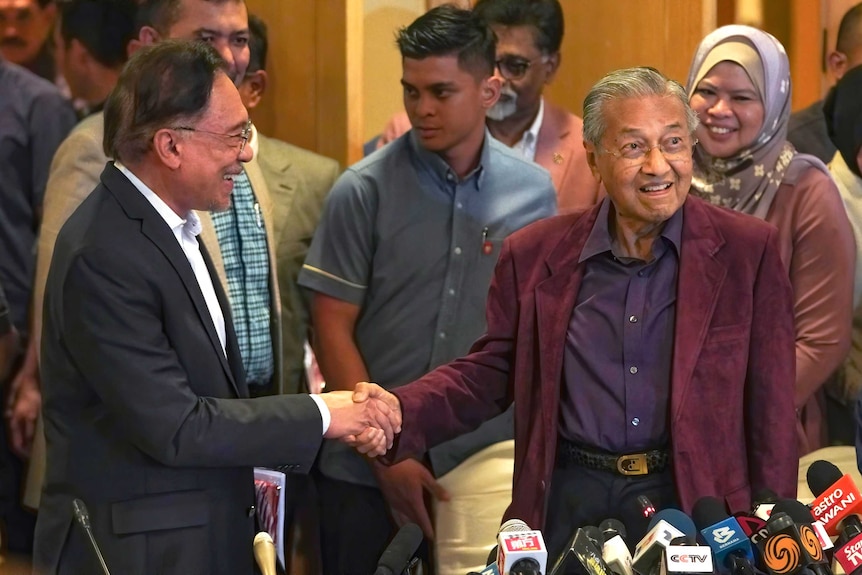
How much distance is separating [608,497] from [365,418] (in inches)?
20.7

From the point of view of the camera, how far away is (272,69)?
14.9 ft

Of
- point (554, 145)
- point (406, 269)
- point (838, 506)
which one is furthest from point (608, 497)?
point (554, 145)

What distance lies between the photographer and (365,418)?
2.74 meters

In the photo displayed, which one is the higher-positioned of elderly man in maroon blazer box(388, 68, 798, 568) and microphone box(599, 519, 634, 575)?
elderly man in maroon blazer box(388, 68, 798, 568)

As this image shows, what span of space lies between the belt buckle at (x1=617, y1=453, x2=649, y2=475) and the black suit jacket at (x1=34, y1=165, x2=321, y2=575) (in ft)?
2.03

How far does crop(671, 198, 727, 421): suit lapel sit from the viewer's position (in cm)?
255

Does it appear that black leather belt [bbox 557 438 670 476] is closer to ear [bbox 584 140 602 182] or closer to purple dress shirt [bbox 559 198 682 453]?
purple dress shirt [bbox 559 198 682 453]

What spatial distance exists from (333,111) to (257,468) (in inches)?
74.3

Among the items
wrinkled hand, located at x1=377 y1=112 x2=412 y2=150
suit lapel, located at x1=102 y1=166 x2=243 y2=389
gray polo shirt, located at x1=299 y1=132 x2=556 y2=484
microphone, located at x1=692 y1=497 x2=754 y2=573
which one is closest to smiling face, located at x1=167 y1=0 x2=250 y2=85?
gray polo shirt, located at x1=299 y1=132 x2=556 y2=484

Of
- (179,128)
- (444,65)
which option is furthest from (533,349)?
(444,65)

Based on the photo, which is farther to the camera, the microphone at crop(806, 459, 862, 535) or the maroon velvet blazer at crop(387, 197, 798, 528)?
the maroon velvet blazer at crop(387, 197, 798, 528)

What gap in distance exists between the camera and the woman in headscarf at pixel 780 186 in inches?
136

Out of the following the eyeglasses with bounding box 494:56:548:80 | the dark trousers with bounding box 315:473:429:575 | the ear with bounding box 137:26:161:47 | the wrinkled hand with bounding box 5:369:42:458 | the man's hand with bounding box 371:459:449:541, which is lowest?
the dark trousers with bounding box 315:473:429:575

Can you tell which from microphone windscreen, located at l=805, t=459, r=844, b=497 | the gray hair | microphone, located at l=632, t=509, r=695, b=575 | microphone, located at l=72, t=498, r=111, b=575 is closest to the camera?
microphone, located at l=632, t=509, r=695, b=575
